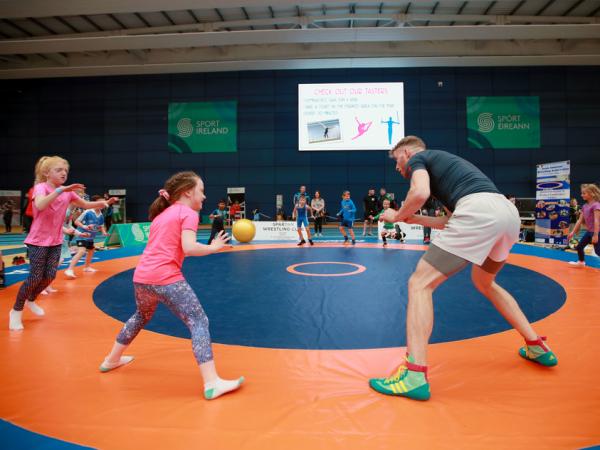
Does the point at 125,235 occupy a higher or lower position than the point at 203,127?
lower

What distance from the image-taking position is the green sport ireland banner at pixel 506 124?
19047mm

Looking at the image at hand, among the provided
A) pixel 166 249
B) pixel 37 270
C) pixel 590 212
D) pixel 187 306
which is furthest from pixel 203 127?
pixel 187 306

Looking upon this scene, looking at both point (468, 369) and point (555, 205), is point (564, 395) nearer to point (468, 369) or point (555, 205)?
point (468, 369)

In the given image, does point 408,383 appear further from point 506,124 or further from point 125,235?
point 506,124

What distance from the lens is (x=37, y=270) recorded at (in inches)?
138

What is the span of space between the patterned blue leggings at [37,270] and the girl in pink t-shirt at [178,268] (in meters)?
1.85

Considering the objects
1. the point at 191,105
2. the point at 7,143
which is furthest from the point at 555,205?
the point at 7,143

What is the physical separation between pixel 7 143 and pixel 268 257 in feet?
70.6

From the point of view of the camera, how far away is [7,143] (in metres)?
21.1

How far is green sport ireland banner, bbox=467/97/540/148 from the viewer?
19.0m

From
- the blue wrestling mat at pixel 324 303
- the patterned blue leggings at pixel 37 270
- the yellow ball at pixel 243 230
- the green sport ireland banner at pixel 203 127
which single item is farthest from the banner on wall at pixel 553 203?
the green sport ireland banner at pixel 203 127

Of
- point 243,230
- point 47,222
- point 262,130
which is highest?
point 262,130

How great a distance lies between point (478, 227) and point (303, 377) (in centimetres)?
148

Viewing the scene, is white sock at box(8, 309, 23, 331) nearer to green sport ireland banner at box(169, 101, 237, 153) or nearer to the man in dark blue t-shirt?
the man in dark blue t-shirt
